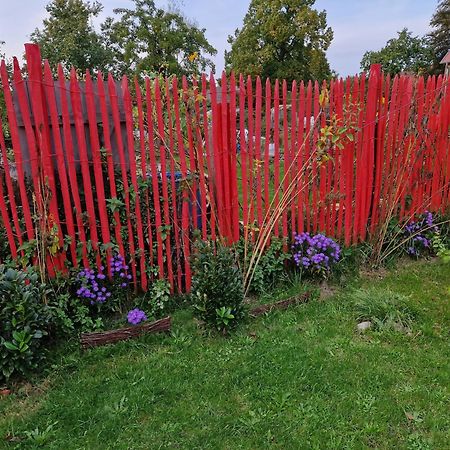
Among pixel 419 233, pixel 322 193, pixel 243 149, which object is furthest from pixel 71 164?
pixel 419 233

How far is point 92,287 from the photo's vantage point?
315 cm

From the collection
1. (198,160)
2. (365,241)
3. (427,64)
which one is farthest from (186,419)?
(427,64)

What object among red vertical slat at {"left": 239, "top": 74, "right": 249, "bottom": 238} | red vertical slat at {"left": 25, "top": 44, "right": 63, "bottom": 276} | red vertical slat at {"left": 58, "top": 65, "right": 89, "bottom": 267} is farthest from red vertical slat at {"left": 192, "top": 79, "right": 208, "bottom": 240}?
red vertical slat at {"left": 25, "top": 44, "right": 63, "bottom": 276}

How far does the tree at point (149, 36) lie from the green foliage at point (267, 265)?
30.3m

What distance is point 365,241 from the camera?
15.0 feet

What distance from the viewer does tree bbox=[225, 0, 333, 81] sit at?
92.7 feet

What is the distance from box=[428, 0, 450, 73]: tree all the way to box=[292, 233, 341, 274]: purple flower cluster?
3111 cm

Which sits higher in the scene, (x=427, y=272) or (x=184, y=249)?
(x=184, y=249)

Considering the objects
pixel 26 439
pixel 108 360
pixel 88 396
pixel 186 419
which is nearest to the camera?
pixel 26 439

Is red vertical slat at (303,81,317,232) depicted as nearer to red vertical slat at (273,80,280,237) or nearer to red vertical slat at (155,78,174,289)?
red vertical slat at (273,80,280,237)

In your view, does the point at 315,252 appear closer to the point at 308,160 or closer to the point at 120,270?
the point at 308,160

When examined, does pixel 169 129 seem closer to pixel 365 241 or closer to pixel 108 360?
pixel 108 360

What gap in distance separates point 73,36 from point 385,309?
1144 inches

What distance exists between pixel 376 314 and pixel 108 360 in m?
2.17
